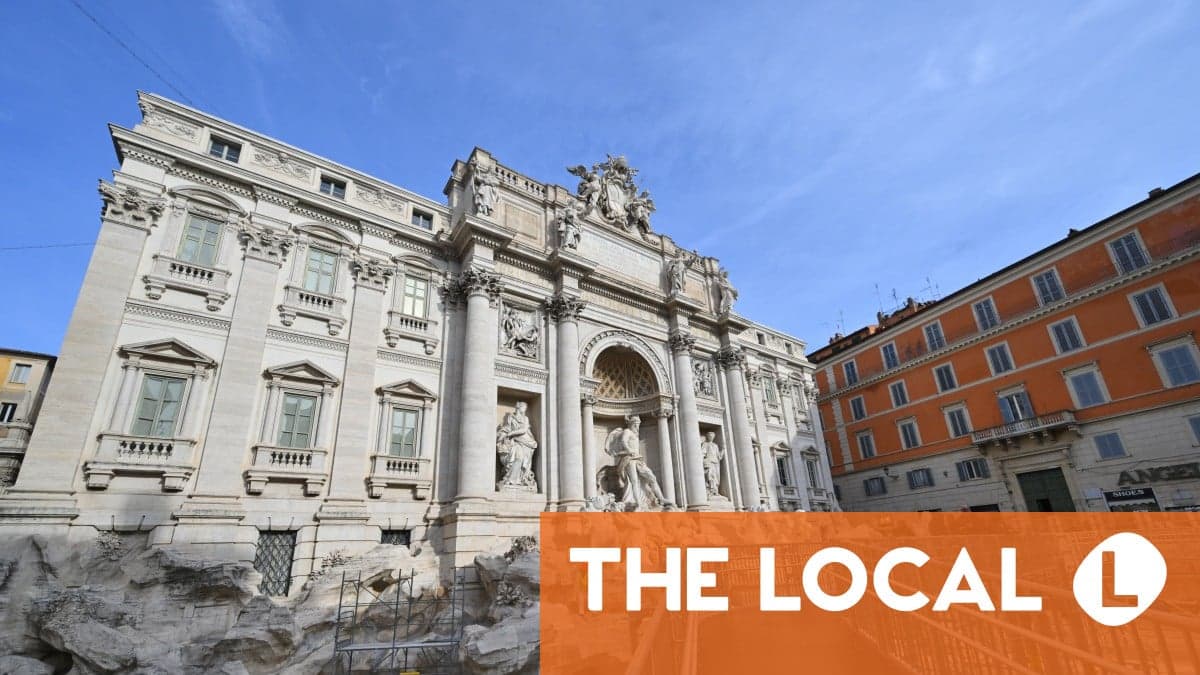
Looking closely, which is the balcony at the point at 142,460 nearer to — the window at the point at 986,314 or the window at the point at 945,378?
the window at the point at 945,378

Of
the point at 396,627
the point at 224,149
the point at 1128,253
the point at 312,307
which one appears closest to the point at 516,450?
the point at 396,627

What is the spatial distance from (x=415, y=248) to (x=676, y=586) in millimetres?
12654

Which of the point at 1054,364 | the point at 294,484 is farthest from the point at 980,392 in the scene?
the point at 294,484

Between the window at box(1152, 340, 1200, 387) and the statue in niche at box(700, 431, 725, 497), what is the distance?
18.1 metres

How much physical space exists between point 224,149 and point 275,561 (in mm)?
11245

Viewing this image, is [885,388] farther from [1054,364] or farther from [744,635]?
[744,635]

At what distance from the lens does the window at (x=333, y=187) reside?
52.2 ft

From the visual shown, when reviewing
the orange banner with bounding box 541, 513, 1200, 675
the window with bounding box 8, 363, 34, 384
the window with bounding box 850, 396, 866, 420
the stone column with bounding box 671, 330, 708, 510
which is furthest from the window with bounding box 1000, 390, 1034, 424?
the window with bounding box 8, 363, 34, 384

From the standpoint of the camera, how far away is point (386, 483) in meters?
13.5

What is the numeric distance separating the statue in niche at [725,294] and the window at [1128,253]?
16.3 metres

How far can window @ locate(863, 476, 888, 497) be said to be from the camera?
30219 mm

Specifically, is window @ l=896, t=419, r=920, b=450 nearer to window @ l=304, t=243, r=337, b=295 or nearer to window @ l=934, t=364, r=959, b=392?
window @ l=934, t=364, r=959, b=392

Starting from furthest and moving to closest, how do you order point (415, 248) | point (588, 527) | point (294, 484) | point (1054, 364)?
point (1054, 364) < point (415, 248) < point (588, 527) < point (294, 484)

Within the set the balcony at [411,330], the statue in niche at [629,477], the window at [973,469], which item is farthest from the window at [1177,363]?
the balcony at [411,330]
